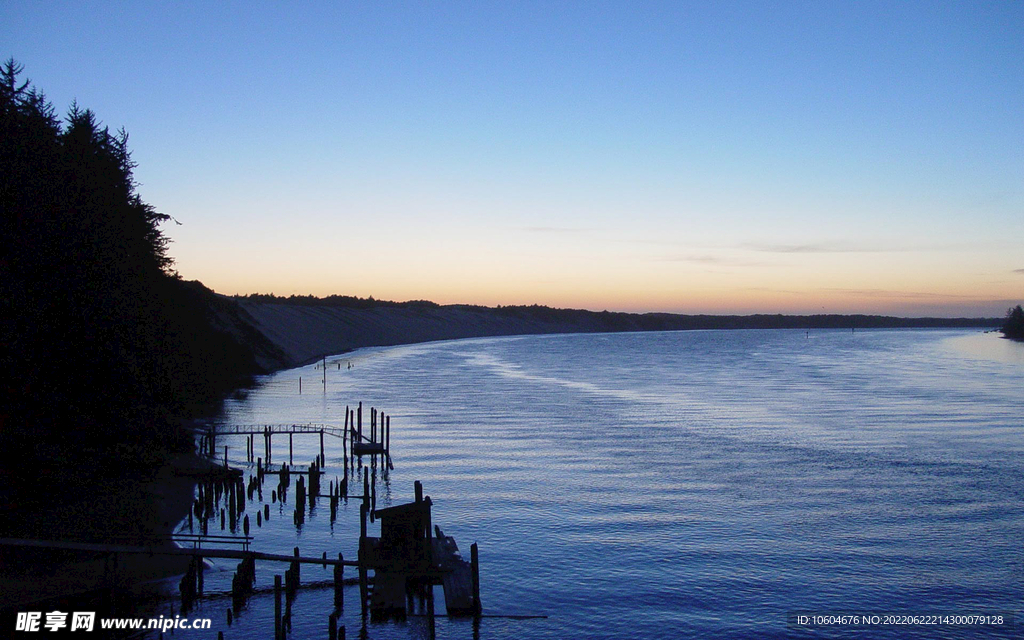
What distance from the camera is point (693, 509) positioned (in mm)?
30000

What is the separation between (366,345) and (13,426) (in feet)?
548

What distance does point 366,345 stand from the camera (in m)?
184

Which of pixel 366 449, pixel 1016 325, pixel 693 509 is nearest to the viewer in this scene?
pixel 693 509

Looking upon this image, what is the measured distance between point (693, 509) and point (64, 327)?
21.6 m

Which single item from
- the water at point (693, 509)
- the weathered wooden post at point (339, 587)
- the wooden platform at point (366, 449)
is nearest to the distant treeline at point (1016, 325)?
the water at point (693, 509)

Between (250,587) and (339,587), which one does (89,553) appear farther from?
(339,587)

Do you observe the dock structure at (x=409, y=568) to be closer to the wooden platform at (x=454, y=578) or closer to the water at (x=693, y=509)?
the wooden platform at (x=454, y=578)

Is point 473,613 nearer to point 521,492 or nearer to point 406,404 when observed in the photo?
point 521,492

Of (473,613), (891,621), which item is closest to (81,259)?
(473,613)

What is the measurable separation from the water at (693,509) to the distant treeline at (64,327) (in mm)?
4965

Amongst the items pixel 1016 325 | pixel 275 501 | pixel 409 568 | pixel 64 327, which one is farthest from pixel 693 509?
pixel 1016 325

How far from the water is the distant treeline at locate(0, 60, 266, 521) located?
4965 mm

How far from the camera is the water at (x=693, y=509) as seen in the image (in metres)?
20.5

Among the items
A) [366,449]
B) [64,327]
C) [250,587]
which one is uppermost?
[64,327]
